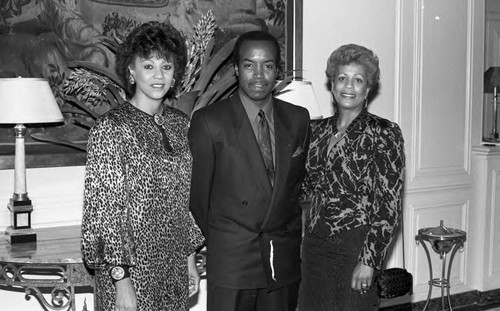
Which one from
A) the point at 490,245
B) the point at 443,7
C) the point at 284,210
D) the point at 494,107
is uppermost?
the point at 443,7

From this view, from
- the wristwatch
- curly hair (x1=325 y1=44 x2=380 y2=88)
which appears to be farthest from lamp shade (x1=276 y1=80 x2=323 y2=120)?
the wristwatch

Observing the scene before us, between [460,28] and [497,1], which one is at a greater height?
[497,1]

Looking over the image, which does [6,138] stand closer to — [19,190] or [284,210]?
[19,190]

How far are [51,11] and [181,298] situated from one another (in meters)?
1.66

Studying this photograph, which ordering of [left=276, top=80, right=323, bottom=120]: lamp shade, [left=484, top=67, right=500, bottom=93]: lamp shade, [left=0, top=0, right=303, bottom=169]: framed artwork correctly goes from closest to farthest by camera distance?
[left=0, top=0, right=303, bottom=169]: framed artwork, [left=276, top=80, right=323, bottom=120]: lamp shade, [left=484, top=67, right=500, bottom=93]: lamp shade

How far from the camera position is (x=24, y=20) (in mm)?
3258

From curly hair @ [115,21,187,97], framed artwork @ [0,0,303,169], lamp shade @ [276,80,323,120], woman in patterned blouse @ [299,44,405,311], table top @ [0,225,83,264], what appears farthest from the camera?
lamp shade @ [276,80,323,120]

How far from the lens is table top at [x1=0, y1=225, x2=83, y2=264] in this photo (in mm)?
2771

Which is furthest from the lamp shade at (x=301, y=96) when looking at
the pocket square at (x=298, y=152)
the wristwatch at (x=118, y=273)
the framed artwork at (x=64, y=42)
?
the wristwatch at (x=118, y=273)

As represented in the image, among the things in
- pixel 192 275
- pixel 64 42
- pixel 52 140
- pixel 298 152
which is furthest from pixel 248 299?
pixel 64 42

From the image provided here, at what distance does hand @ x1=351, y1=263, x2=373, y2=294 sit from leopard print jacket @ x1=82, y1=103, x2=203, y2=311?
0.66 meters

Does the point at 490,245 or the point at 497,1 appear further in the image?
the point at 497,1

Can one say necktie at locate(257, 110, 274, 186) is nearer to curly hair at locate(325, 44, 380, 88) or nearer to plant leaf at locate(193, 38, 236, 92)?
curly hair at locate(325, 44, 380, 88)

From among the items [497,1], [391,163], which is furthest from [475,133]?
[391,163]
